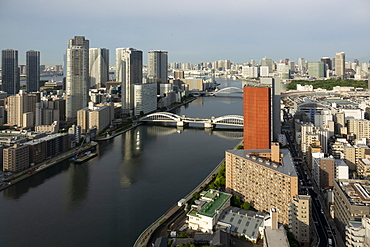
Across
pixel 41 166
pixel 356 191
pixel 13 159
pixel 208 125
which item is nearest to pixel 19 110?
pixel 41 166

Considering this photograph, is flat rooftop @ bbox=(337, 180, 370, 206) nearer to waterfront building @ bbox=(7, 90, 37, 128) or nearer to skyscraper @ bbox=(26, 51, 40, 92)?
waterfront building @ bbox=(7, 90, 37, 128)

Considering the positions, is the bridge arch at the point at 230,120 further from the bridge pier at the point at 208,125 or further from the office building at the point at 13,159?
the office building at the point at 13,159

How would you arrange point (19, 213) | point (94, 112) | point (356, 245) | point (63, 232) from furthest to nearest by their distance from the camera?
point (94, 112), point (19, 213), point (63, 232), point (356, 245)

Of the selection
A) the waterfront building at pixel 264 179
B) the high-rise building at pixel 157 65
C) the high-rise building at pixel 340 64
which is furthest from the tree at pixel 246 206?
the high-rise building at pixel 340 64

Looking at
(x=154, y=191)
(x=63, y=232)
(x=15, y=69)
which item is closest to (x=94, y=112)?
(x=154, y=191)

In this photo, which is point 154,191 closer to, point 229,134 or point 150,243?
point 150,243

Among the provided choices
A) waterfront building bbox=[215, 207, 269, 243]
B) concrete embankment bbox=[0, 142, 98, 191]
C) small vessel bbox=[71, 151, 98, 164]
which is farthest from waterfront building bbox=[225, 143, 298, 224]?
concrete embankment bbox=[0, 142, 98, 191]
